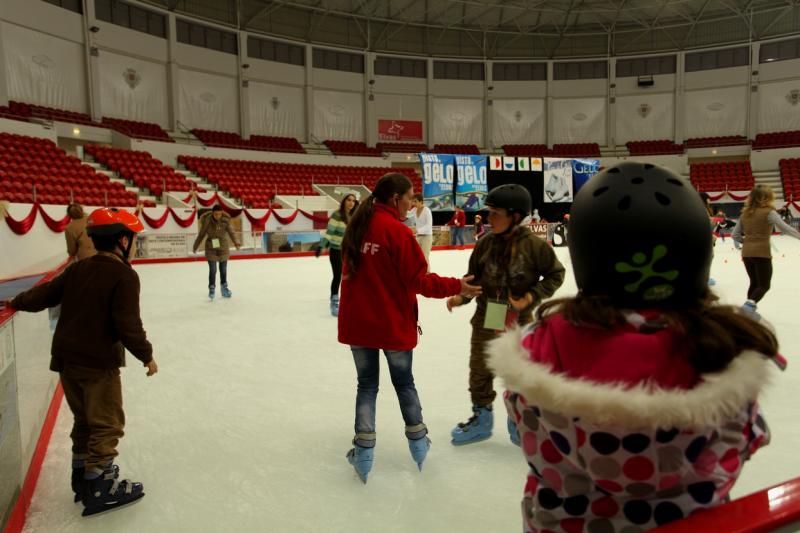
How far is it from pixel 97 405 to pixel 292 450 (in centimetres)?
100

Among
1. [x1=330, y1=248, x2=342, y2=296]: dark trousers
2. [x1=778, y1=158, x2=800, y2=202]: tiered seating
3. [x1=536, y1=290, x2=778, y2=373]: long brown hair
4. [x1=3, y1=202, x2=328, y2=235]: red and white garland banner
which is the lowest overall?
[x1=330, y1=248, x2=342, y2=296]: dark trousers

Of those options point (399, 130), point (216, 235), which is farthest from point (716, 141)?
point (216, 235)

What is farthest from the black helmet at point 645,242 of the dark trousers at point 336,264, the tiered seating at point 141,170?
the tiered seating at point 141,170

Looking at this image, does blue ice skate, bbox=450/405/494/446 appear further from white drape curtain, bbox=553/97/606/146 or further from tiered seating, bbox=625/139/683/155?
white drape curtain, bbox=553/97/606/146

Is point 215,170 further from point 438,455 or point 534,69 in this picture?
point 438,455

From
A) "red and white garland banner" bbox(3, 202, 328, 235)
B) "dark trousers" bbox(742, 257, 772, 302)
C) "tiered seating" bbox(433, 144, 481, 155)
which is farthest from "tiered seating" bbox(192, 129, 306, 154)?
"dark trousers" bbox(742, 257, 772, 302)

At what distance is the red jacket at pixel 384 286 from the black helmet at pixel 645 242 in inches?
58.0

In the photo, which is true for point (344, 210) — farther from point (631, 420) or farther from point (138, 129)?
point (138, 129)

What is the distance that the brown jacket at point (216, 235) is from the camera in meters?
7.39

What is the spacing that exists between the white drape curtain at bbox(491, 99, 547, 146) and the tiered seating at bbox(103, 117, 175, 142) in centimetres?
1709

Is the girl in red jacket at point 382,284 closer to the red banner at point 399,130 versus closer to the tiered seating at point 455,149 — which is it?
the tiered seating at point 455,149

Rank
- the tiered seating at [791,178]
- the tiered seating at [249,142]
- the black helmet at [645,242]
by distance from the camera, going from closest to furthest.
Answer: the black helmet at [645,242]
the tiered seating at [249,142]
the tiered seating at [791,178]

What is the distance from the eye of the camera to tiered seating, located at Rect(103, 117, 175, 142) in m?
21.0

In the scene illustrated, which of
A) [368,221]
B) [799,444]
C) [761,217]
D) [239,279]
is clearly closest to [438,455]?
[368,221]
